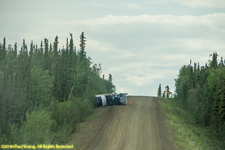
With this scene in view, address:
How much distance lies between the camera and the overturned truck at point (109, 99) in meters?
51.7

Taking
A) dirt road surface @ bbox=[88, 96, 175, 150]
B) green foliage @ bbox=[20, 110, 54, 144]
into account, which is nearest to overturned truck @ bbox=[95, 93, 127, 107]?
dirt road surface @ bbox=[88, 96, 175, 150]

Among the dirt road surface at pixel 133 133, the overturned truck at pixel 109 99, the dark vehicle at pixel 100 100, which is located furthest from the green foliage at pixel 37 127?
the overturned truck at pixel 109 99

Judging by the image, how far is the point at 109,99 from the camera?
173ft

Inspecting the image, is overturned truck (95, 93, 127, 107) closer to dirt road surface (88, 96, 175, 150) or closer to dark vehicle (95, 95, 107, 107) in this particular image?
dark vehicle (95, 95, 107, 107)

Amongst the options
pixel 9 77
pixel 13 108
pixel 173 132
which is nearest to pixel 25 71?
pixel 9 77

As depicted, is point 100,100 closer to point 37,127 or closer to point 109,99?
point 109,99

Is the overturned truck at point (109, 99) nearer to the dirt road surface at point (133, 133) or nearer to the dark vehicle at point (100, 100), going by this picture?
the dark vehicle at point (100, 100)

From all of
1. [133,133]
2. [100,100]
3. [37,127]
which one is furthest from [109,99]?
[37,127]

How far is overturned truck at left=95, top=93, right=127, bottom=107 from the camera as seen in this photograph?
2036 inches

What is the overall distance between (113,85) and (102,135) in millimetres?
123173

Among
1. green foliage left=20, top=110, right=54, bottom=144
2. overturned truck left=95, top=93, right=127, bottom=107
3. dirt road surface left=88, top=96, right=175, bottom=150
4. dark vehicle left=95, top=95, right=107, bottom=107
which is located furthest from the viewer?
overturned truck left=95, top=93, right=127, bottom=107

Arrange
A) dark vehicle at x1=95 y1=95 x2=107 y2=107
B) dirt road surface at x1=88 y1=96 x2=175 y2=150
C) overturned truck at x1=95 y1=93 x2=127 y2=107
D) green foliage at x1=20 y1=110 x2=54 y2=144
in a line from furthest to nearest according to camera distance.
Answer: overturned truck at x1=95 y1=93 x2=127 y2=107
dark vehicle at x1=95 y1=95 x2=107 y2=107
dirt road surface at x1=88 y1=96 x2=175 y2=150
green foliage at x1=20 y1=110 x2=54 y2=144

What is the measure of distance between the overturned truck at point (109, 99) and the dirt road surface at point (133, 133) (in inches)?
192

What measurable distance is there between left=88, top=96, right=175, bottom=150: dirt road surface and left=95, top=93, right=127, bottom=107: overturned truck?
16.0 feet
